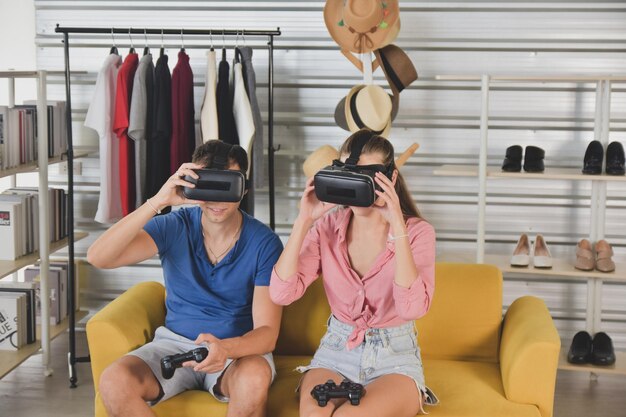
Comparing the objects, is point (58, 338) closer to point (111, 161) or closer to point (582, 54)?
point (111, 161)

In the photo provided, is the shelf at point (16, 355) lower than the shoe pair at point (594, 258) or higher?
lower

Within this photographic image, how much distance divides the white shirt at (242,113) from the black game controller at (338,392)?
68.8 inches

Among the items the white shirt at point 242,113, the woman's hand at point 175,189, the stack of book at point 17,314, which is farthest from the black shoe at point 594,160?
the stack of book at point 17,314

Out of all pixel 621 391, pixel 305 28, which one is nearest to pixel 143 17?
pixel 305 28

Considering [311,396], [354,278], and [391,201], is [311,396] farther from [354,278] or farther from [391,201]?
[391,201]

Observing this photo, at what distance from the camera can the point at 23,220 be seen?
4.29m

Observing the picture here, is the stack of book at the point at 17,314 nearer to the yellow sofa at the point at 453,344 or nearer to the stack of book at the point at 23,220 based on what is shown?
A: the stack of book at the point at 23,220

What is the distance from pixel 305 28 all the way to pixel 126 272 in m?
1.73

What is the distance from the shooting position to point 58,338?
512 cm

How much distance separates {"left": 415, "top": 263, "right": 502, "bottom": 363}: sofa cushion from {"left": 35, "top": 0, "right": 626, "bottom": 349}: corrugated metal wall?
131 centimetres

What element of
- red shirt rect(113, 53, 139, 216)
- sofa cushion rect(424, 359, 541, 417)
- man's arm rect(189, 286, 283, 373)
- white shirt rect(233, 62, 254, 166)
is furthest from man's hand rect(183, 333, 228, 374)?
red shirt rect(113, 53, 139, 216)

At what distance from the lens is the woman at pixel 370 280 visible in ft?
9.50

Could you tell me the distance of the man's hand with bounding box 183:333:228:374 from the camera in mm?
2891

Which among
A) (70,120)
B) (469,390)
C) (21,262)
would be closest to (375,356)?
(469,390)
